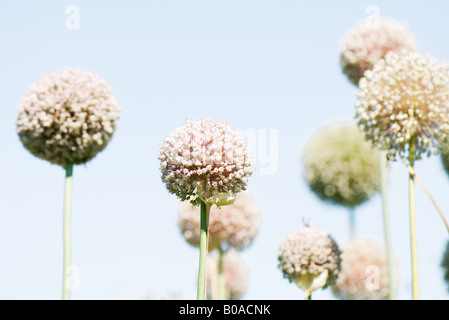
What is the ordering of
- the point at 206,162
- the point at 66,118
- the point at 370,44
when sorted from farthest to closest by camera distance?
the point at 370,44 < the point at 66,118 < the point at 206,162

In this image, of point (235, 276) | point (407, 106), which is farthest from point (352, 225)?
point (407, 106)

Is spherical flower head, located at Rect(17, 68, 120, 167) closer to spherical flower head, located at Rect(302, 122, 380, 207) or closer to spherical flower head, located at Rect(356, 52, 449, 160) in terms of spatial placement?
spherical flower head, located at Rect(356, 52, 449, 160)

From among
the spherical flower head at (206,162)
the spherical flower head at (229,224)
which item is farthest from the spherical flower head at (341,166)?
the spherical flower head at (206,162)

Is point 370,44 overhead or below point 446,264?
overhead

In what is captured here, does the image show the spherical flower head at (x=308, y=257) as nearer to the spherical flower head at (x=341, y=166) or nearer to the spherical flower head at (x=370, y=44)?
the spherical flower head at (x=370, y=44)

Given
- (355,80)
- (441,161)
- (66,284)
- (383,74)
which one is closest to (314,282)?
(383,74)

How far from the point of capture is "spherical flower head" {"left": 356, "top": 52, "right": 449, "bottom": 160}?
271cm

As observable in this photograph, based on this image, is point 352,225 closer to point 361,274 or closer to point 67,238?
point 361,274

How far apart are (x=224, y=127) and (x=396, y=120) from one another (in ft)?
3.20

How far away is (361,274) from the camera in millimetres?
5441

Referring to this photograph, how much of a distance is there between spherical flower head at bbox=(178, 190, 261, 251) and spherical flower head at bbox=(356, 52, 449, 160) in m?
1.71

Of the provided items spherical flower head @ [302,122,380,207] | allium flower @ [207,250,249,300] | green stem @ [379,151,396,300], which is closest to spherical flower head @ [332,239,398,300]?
spherical flower head @ [302,122,380,207]

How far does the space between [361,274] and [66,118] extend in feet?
11.4
